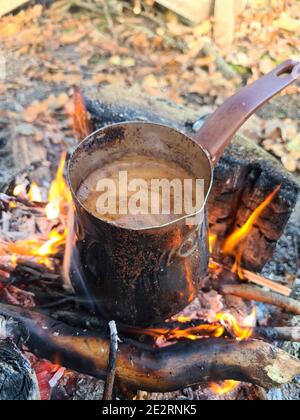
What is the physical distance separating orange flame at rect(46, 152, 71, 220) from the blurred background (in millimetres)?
895

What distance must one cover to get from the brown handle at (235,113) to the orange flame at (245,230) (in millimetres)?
466

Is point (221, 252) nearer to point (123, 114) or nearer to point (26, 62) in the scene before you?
point (123, 114)

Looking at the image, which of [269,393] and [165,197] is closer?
[165,197]

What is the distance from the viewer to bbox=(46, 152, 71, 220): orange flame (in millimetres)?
2715

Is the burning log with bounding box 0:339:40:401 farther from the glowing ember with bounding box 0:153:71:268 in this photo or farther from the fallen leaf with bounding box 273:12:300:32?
the fallen leaf with bounding box 273:12:300:32

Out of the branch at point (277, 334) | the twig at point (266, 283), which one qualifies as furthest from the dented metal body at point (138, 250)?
the twig at point (266, 283)

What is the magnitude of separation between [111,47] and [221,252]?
2663 millimetres

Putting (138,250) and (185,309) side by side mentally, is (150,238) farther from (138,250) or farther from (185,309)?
(185,309)

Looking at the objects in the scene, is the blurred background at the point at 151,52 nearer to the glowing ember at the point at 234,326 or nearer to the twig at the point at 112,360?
the glowing ember at the point at 234,326

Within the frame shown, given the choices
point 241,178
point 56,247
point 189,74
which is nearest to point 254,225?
point 241,178

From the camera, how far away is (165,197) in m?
2.13

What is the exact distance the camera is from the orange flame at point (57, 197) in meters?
2.71

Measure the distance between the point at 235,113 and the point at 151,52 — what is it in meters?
2.76
